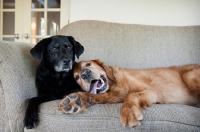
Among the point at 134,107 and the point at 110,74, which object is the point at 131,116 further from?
the point at 110,74

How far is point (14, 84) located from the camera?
1.35 m

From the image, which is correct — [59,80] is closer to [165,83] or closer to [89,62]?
[89,62]

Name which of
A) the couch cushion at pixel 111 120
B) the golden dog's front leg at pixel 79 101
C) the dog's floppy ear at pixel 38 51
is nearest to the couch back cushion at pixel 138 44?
the dog's floppy ear at pixel 38 51

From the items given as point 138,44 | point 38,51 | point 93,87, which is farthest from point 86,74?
point 138,44

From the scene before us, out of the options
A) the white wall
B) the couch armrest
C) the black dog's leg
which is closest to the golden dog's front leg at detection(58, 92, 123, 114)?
the black dog's leg

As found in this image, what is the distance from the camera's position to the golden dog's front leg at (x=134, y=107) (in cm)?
113

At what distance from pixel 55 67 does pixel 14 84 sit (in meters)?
0.41

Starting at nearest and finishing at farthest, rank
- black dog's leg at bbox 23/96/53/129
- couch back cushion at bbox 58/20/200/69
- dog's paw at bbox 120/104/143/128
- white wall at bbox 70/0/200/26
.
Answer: dog's paw at bbox 120/104/143/128 < black dog's leg at bbox 23/96/53/129 < couch back cushion at bbox 58/20/200/69 < white wall at bbox 70/0/200/26

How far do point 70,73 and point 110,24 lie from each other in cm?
86

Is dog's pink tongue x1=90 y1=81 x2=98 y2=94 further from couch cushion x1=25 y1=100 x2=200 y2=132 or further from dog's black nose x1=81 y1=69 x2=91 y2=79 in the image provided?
couch cushion x1=25 y1=100 x2=200 y2=132

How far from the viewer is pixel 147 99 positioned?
4.48ft

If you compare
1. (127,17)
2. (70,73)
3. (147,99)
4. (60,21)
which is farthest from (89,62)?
(60,21)

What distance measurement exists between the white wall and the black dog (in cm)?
111

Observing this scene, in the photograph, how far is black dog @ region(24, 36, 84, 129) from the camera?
5.31 feet
